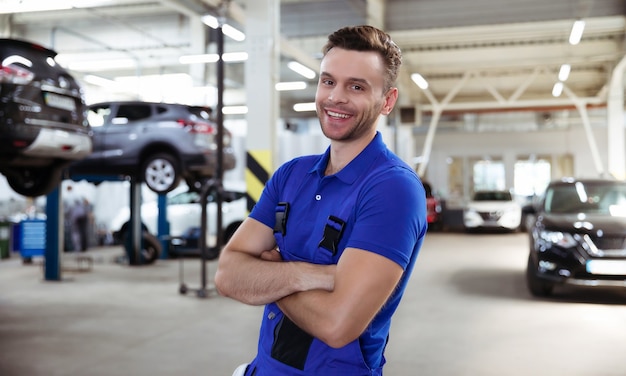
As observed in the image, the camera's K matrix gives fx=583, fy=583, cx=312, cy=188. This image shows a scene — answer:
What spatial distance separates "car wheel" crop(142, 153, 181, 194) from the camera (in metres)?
9.46

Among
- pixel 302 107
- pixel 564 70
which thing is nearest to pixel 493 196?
pixel 564 70

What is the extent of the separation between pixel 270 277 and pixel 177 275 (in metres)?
8.30

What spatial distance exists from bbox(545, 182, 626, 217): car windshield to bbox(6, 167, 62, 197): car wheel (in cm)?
625

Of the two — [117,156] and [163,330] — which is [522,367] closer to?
[163,330]

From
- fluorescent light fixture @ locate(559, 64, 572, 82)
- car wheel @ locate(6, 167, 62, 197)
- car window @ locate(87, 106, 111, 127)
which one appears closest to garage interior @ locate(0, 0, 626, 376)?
fluorescent light fixture @ locate(559, 64, 572, 82)

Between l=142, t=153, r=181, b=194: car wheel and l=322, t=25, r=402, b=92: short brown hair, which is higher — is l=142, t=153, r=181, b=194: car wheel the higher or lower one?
the lower one

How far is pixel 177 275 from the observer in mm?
9523

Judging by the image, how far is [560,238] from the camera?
22.7ft

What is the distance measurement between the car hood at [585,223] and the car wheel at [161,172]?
5.60 metres

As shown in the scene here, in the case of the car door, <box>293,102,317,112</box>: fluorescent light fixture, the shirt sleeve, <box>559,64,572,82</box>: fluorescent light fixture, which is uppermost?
<box>559,64,572,82</box>: fluorescent light fixture

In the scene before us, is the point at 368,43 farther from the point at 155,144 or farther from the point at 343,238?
the point at 155,144

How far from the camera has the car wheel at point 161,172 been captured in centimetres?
946

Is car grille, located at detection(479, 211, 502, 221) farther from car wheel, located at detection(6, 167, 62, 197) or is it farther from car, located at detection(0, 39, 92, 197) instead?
car wheel, located at detection(6, 167, 62, 197)

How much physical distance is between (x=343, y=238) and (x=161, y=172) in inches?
332
